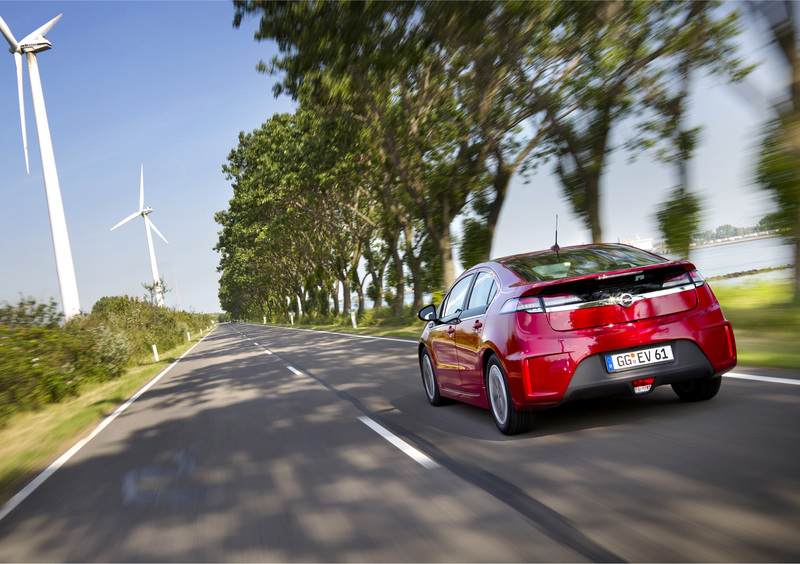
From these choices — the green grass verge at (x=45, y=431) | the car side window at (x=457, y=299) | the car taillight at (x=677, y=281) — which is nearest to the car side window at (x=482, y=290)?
the car side window at (x=457, y=299)

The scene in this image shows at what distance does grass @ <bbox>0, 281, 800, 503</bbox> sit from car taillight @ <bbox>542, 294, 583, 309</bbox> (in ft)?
11.6

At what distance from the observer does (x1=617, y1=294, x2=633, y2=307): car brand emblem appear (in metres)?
5.16

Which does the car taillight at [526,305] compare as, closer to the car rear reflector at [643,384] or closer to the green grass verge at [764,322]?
the car rear reflector at [643,384]

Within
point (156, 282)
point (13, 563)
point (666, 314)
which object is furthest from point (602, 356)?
point (156, 282)

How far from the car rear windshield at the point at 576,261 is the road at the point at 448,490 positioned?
1.33 m

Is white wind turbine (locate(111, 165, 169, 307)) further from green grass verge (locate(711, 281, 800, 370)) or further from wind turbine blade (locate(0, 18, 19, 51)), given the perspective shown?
green grass verge (locate(711, 281, 800, 370))

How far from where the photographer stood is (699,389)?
593 cm

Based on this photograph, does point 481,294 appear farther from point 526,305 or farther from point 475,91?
point 475,91

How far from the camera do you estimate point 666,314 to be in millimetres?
5227

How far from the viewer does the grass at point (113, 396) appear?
24.9ft

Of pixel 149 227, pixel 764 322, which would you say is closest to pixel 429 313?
pixel 764 322

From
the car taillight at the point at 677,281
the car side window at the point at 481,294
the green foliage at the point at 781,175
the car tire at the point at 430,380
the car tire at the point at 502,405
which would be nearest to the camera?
the car taillight at the point at 677,281

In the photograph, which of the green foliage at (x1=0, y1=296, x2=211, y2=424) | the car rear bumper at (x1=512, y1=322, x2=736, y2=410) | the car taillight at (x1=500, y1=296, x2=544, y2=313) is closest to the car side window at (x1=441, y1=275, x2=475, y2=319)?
the car taillight at (x1=500, y1=296, x2=544, y2=313)

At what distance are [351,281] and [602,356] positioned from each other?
38227 millimetres
